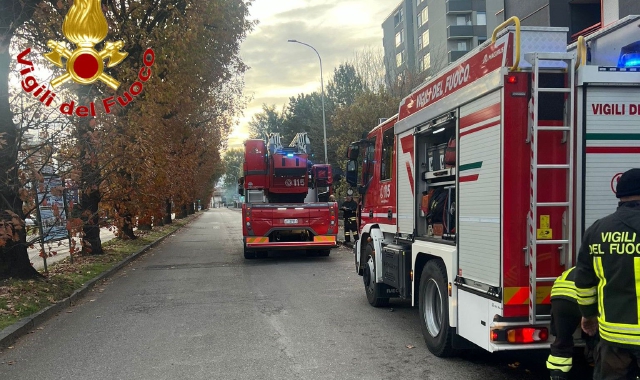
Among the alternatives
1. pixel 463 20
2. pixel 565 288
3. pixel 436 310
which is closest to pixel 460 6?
pixel 463 20

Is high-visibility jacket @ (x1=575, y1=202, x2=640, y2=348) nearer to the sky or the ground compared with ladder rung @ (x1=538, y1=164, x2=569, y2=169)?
nearer to the ground

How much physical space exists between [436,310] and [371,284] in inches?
102

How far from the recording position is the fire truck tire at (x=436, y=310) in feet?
17.9

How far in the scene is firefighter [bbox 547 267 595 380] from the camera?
3.85 meters

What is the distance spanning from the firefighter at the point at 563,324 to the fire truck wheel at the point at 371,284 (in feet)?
14.1

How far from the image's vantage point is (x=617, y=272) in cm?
311

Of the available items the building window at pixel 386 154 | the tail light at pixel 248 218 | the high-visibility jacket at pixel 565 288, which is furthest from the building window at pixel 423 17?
the high-visibility jacket at pixel 565 288

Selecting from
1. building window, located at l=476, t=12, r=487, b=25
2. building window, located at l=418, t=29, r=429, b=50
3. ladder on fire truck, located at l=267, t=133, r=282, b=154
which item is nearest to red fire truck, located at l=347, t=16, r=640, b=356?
ladder on fire truck, located at l=267, t=133, r=282, b=154

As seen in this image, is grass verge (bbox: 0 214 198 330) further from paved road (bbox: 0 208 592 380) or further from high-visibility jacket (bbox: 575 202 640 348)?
high-visibility jacket (bbox: 575 202 640 348)

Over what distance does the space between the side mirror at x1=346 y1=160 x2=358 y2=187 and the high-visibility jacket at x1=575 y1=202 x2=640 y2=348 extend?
6.11 meters

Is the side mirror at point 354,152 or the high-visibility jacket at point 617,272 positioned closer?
the high-visibility jacket at point 617,272

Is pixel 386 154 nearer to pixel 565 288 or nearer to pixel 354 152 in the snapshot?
pixel 354 152

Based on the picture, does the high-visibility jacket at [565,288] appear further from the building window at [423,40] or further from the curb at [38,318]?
the building window at [423,40]

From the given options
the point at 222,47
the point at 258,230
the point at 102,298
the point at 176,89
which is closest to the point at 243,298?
the point at 102,298
